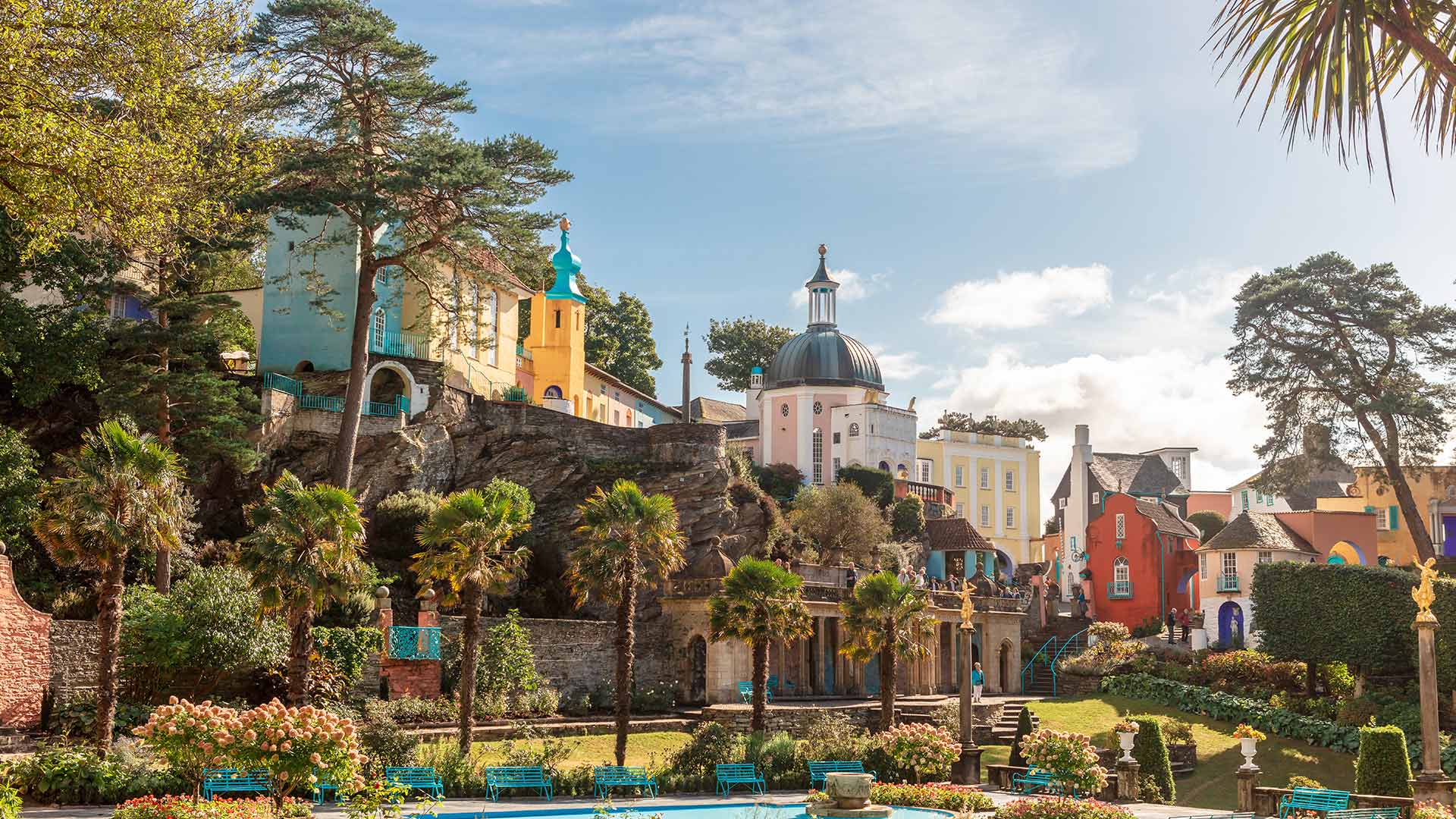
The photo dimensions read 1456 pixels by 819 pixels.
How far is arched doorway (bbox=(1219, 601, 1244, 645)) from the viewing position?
168 feet

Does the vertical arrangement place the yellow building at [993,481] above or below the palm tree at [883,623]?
above

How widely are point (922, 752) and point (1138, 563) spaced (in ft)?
103

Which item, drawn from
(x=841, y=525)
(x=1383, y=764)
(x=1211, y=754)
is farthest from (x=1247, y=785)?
(x=841, y=525)

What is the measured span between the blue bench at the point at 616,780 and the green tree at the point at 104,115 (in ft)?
47.6

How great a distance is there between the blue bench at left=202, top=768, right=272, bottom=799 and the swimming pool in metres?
2.98

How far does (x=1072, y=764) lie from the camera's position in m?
25.8

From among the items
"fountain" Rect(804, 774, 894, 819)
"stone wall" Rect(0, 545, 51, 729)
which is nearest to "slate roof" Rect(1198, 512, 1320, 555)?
"fountain" Rect(804, 774, 894, 819)

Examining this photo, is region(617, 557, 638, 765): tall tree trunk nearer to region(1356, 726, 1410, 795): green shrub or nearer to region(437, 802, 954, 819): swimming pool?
region(437, 802, 954, 819): swimming pool

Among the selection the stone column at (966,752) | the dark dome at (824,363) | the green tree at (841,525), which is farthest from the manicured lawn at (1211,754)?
the dark dome at (824,363)

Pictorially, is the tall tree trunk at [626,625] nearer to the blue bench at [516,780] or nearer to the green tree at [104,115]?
the blue bench at [516,780]

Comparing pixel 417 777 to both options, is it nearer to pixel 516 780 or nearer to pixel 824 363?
pixel 516 780

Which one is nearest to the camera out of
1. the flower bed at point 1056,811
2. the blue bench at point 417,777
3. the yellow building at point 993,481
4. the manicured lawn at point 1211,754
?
the flower bed at point 1056,811

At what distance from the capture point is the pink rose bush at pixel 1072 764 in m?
25.8

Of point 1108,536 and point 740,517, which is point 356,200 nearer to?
point 740,517
